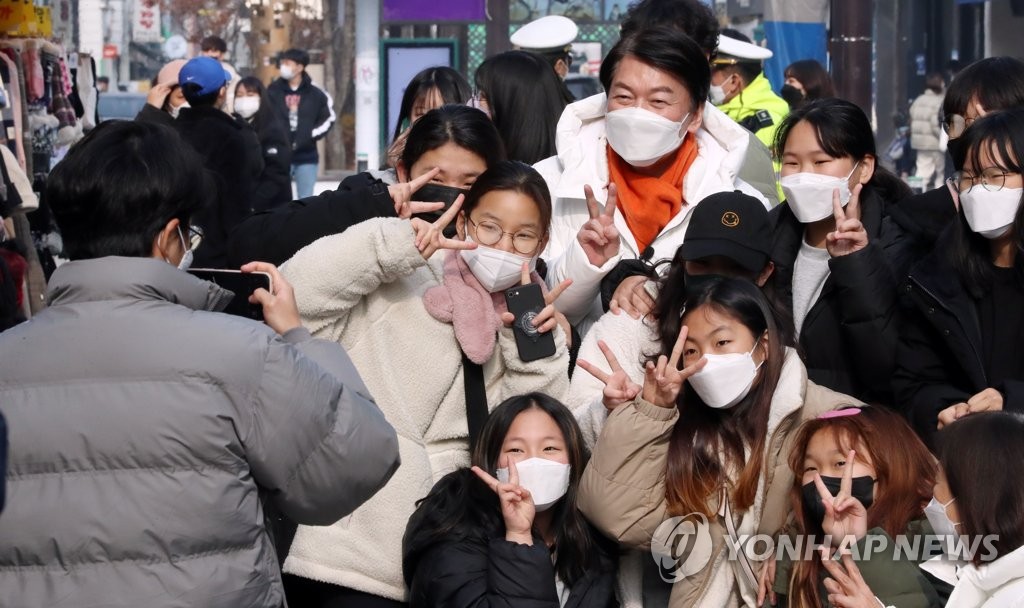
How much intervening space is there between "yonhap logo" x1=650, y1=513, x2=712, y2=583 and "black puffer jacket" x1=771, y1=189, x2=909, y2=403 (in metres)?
0.73

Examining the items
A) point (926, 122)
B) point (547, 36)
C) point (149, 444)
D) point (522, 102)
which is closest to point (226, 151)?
point (547, 36)

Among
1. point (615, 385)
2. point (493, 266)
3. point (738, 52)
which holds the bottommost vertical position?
point (615, 385)

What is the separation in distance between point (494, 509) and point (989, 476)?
46.7 inches

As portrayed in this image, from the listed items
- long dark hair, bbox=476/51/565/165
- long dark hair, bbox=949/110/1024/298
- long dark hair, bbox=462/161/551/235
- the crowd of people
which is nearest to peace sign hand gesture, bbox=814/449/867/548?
the crowd of people

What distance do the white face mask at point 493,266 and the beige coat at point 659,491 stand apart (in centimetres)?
53

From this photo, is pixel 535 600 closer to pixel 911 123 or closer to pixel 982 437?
pixel 982 437

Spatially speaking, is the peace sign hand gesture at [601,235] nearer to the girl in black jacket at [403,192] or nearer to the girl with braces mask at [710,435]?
the girl in black jacket at [403,192]

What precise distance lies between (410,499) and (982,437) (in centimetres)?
137

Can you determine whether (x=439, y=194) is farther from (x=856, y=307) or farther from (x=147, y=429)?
(x=147, y=429)

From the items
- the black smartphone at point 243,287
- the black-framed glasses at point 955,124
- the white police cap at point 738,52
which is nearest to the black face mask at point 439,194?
the black smartphone at point 243,287

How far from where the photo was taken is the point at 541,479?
3438mm

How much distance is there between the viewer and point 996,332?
3.69 meters

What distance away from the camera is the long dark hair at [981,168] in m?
3.67

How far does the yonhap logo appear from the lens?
3.36m
